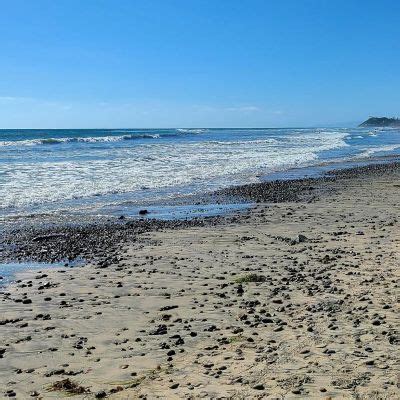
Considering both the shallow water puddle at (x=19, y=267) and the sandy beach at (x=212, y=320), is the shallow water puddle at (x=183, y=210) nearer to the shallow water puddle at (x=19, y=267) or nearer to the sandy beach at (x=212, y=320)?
the sandy beach at (x=212, y=320)

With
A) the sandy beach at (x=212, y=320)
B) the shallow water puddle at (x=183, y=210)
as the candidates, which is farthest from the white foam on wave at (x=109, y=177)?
the sandy beach at (x=212, y=320)

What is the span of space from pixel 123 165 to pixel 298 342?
26874mm

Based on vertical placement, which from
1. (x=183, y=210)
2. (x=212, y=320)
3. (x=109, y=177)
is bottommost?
(x=212, y=320)

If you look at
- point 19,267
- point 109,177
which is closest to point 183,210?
point 19,267

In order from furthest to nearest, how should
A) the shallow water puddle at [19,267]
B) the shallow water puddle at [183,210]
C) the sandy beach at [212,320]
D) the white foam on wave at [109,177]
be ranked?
the white foam on wave at [109,177] < the shallow water puddle at [183,210] < the shallow water puddle at [19,267] < the sandy beach at [212,320]

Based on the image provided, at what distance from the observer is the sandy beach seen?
197 inches

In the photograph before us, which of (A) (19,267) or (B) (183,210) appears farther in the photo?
(B) (183,210)

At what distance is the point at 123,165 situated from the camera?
3170 centimetres

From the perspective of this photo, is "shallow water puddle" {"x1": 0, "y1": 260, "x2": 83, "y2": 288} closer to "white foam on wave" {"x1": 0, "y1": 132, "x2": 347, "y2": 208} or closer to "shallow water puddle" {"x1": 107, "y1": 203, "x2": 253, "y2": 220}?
"shallow water puddle" {"x1": 107, "y1": 203, "x2": 253, "y2": 220}

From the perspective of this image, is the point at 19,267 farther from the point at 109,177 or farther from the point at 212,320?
the point at 109,177

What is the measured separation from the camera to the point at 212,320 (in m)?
6.84

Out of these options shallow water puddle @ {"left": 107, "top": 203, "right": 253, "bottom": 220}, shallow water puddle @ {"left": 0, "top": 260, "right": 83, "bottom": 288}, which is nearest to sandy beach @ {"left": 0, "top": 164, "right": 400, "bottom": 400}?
shallow water puddle @ {"left": 0, "top": 260, "right": 83, "bottom": 288}

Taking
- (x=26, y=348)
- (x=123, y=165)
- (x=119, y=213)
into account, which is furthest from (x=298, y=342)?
(x=123, y=165)

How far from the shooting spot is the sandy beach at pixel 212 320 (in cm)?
500
